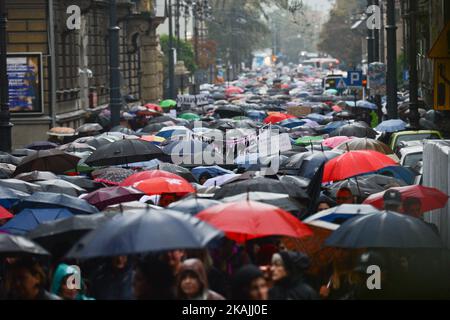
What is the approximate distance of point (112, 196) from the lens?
18.2 m

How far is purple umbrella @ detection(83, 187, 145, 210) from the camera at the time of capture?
59.8 ft

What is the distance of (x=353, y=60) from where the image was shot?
13625 cm

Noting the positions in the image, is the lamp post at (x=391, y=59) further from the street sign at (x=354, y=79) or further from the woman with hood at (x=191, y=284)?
the woman with hood at (x=191, y=284)

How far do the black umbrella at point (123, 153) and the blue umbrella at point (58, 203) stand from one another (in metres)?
6.80

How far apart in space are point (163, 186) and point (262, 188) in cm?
192

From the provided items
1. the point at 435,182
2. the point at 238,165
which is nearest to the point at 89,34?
the point at 238,165

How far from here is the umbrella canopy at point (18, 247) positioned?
39.8 ft

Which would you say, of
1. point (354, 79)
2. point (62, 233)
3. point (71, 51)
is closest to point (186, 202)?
point (62, 233)

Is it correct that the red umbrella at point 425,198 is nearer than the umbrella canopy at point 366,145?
Yes

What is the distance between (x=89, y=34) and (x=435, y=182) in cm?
4197

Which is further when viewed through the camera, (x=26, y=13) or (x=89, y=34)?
(x=89, y=34)

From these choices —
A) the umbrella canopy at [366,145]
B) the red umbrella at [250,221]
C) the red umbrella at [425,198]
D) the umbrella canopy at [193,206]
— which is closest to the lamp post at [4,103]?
the umbrella canopy at [366,145]

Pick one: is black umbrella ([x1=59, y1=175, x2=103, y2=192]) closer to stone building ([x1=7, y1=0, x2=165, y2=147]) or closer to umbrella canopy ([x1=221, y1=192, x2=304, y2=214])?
umbrella canopy ([x1=221, y1=192, x2=304, y2=214])
